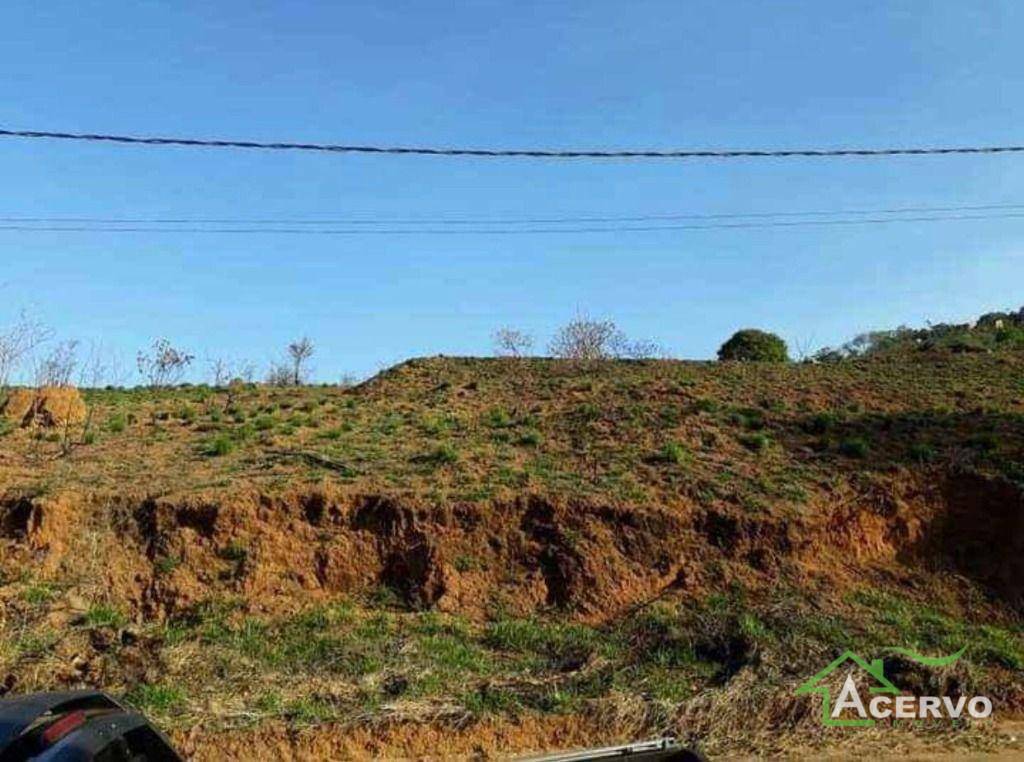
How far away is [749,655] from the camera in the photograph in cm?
1038

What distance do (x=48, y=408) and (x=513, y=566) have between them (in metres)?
10.3

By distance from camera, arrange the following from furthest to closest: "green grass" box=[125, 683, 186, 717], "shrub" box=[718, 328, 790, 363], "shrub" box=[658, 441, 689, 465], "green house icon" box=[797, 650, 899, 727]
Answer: "shrub" box=[718, 328, 790, 363] < "shrub" box=[658, 441, 689, 465] < "green house icon" box=[797, 650, 899, 727] < "green grass" box=[125, 683, 186, 717]

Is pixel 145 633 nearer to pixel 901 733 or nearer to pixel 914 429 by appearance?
pixel 901 733

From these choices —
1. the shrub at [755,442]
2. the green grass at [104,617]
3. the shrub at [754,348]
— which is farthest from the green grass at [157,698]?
the shrub at [754,348]

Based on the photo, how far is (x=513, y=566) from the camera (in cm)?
1252

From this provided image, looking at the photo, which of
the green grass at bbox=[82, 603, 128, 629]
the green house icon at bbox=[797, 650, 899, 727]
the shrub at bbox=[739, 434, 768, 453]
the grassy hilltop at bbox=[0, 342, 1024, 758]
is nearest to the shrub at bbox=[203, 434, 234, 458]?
the grassy hilltop at bbox=[0, 342, 1024, 758]

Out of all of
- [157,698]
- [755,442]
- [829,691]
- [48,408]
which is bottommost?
[829,691]

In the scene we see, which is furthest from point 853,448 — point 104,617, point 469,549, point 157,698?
point 104,617

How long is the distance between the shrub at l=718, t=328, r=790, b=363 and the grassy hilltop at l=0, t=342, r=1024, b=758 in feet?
25.3

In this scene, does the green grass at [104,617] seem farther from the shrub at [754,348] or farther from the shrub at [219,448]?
the shrub at [754,348]

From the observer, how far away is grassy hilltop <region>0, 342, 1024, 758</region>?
374 inches

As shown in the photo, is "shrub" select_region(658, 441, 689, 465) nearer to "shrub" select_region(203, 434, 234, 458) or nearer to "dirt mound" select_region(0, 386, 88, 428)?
"shrub" select_region(203, 434, 234, 458)

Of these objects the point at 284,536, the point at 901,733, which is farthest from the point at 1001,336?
the point at 284,536

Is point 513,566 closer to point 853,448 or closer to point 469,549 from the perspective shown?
point 469,549
